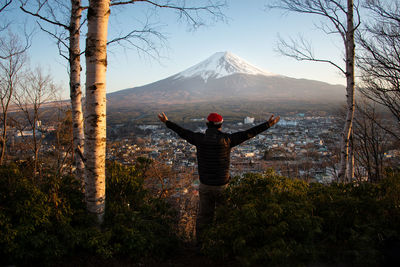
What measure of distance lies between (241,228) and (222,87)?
123229 mm

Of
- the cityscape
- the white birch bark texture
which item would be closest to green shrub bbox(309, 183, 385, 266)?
the white birch bark texture

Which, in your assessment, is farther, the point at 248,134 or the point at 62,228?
the point at 248,134

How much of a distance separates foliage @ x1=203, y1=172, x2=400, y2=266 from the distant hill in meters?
87.9

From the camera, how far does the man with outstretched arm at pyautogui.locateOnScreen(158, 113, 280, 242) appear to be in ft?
12.3

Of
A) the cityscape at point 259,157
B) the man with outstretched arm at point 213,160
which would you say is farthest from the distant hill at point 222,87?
the man with outstretched arm at point 213,160

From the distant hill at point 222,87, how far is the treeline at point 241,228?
287ft

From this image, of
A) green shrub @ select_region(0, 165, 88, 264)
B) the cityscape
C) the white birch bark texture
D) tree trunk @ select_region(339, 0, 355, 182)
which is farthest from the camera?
the cityscape

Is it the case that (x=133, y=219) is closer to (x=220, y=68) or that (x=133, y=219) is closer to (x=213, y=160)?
(x=213, y=160)

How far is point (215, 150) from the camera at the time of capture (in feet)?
12.2

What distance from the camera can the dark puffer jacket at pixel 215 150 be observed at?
12.3 ft

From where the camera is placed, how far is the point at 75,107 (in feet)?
16.7

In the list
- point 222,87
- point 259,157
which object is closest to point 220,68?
point 222,87

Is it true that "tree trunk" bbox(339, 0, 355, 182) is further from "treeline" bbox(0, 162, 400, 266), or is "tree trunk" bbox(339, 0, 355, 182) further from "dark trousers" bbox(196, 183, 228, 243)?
"dark trousers" bbox(196, 183, 228, 243)

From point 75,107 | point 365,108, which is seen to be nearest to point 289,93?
point 365,108
